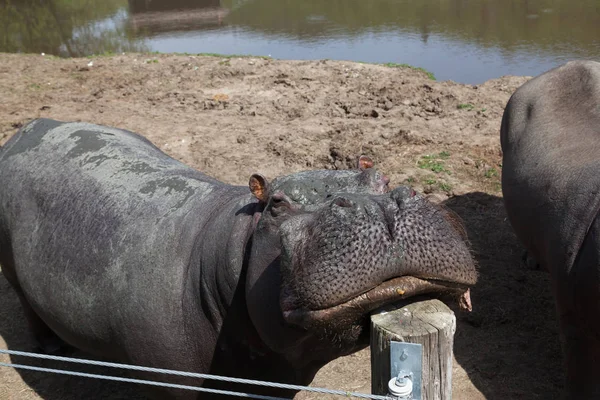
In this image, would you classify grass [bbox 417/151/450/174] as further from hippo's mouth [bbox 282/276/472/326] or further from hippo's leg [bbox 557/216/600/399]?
hippo's mouth [bbox 282/276/472/326]

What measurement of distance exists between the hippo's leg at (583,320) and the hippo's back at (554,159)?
15 centimetres

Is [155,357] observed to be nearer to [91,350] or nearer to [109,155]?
[91,350]

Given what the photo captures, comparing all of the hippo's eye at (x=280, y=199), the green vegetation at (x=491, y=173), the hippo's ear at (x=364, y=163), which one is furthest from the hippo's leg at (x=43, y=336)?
the green vegetation at (x=491, y=173)

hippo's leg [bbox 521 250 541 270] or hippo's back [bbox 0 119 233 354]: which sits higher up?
hippo's back [bbox 0 119 233 354]

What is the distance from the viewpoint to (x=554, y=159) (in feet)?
14.6

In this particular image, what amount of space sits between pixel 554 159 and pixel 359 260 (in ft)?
10.2

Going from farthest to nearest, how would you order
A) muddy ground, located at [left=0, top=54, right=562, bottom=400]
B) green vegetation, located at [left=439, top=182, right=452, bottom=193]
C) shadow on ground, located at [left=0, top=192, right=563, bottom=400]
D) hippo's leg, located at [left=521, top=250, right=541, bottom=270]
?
green vegetation, located at [left=439, top=182, right=452, bottom=193] < hippo's leg, located at [left=521, top=250, right=541, bottom=270] < muddy ground, located at [left=0, top=54, right=562, bottom=400] < shadow on ground, located at [left=0, top=192, right=563, bottom=400]

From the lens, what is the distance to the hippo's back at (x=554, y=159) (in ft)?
12.7

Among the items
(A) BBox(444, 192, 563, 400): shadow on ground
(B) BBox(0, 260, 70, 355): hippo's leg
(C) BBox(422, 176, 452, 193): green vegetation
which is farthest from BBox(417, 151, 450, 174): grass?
(B) BBox(0, 260, 70, 355): hippo's leg

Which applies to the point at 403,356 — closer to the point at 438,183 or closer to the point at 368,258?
the point at 368,258

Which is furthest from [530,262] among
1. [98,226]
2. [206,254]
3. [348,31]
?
[348,31]

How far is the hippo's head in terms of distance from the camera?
1.90 meters

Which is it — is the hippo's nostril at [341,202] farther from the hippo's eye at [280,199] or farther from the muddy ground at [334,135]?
the muddy ground at [334,135]

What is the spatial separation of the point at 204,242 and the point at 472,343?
262cm
